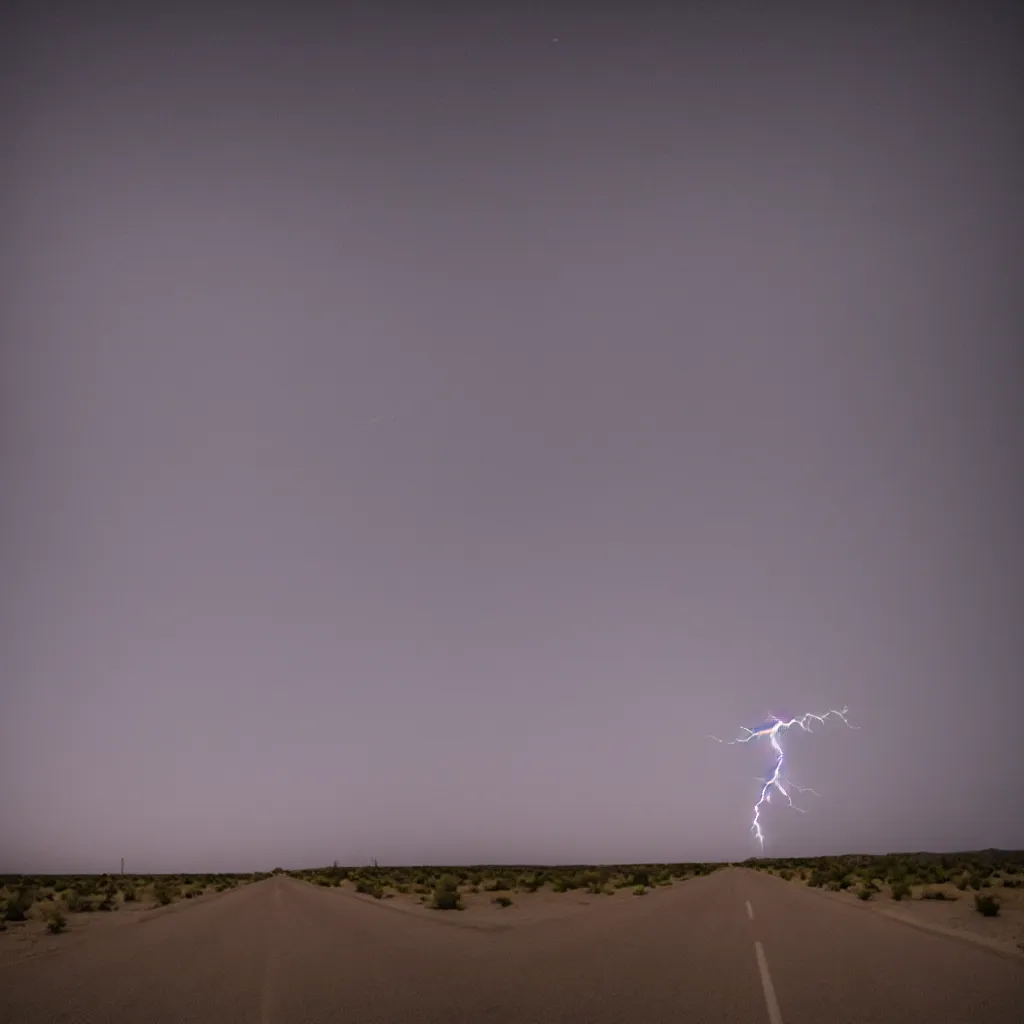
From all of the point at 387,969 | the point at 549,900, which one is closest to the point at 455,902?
the point at 549,900

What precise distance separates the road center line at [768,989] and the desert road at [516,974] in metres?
0.04

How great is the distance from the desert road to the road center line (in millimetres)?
43

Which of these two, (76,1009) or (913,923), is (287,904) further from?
(913,923)

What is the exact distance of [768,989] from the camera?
11070 mm

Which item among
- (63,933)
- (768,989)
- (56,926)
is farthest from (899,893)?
(56,926)

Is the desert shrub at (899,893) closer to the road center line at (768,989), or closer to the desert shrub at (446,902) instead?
the desert shrub at (446,902)

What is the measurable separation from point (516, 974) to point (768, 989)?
355 cm

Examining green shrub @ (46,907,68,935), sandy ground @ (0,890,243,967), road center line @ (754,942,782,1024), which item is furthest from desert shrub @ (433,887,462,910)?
road center line @ (754,942,782,1024)

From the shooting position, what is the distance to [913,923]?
19.9 metres

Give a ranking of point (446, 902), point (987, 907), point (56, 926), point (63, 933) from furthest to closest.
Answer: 1. point (446, 902)
2. point (987, 907)
3. point (56, 926)
4. point (63, 933)

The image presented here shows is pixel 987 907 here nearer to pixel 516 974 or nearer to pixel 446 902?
pixel 446 902

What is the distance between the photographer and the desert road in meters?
9.85

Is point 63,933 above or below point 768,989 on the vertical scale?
above

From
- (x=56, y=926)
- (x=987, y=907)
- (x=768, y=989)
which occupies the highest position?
(x=56, y=926)
